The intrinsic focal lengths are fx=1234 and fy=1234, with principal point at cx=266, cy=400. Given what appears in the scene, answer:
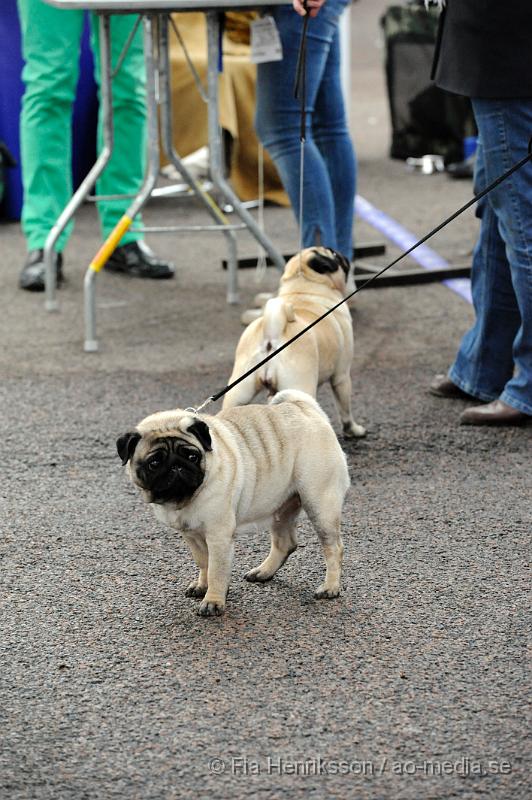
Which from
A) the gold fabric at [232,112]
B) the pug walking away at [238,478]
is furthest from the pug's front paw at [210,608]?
the gold fabric at [232,112]

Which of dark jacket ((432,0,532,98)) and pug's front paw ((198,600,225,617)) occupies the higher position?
dark jacket ((432,0,532,98))

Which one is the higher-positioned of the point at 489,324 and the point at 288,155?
the point at 288,155

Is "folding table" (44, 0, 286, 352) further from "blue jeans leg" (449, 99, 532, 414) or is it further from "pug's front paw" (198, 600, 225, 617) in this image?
"pug's front paw" (198, 600, 225, 617)

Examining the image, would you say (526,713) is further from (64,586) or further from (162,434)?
(64,586)

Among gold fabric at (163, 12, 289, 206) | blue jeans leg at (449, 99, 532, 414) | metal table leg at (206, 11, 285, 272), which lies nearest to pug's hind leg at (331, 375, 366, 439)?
blue jeans leg at (449, 99, 532, 414)

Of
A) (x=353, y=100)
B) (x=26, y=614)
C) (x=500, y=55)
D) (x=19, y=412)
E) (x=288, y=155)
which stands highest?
(x=500, y=55)

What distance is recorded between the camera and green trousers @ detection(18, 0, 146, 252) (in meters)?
5.09

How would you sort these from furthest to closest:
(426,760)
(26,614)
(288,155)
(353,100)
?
(353,100) < (288,155) < (26,614) < (426,760)

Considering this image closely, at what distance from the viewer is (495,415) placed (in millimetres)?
3621

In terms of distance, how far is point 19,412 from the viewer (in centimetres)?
385

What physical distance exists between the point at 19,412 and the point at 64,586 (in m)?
1.31

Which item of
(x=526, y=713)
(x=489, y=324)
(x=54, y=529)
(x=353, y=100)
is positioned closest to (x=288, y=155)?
(x=489, y=324)

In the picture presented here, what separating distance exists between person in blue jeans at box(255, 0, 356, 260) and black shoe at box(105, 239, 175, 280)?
1.08m

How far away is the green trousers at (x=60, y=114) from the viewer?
509 centimetres
